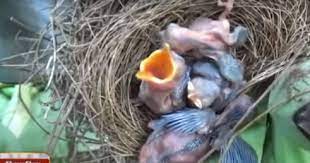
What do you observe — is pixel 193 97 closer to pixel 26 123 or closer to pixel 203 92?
pixel 203 92

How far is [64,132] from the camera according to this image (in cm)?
96

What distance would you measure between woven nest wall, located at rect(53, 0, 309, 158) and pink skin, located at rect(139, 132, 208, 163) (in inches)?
1.4

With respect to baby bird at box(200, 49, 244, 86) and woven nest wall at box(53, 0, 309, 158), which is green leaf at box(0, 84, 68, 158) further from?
baby bird at box(200, 49, 244, 86)

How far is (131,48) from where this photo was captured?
93 centimetres

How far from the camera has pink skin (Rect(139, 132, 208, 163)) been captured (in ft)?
2.88

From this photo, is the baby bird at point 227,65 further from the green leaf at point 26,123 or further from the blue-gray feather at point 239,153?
the green leaf at point 26,123

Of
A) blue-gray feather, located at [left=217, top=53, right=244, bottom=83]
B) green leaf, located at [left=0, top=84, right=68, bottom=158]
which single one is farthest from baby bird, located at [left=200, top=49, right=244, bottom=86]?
green leaf, located at [left=0, top=84, right=68, bottom=158]

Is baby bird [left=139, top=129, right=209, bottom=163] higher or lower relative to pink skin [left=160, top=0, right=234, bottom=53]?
lower

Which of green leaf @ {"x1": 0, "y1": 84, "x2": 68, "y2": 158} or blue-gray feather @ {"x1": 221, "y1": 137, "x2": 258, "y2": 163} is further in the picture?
green leaf @ {"x1": 0, "y1": 84, "x2": 68, "y2": 158}

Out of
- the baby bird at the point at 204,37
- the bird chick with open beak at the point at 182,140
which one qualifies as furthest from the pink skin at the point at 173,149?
the baby bird at the point at 204,37

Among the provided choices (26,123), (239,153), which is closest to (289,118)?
(239,153)

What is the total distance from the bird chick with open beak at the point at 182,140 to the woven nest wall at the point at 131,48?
4cm

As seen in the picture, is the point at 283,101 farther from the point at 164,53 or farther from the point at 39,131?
the point at 39,131

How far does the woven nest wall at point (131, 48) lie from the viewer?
0.90 metres
